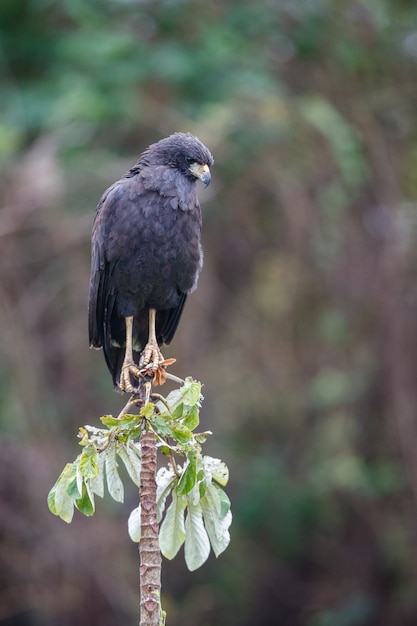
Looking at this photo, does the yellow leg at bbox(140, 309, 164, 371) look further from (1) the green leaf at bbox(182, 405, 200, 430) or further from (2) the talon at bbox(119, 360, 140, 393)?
(1) the green leaf at bbox(182, 405, 200, 430)

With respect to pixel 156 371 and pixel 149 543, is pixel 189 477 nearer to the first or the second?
pixel 149 543

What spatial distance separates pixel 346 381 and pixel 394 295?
109 cm

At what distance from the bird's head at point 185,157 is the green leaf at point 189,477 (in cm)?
207

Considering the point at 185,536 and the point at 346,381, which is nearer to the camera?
the point at 185,536

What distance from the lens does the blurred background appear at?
962cm

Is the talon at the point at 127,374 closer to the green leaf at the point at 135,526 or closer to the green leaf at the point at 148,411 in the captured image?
the green leaf at the point at 135,526

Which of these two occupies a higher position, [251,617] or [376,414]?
[376,414]

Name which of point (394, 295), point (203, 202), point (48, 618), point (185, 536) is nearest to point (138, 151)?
point (203, 202)

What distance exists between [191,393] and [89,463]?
492 mm

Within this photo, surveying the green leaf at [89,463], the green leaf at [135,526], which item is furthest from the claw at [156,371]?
the green leaf at [89,463]

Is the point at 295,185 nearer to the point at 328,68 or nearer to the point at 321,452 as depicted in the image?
the point at 328,68

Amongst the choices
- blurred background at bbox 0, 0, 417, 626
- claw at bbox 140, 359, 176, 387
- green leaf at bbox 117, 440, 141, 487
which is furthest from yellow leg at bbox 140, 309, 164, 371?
blurred background at bbox 0, 0, 417, 626

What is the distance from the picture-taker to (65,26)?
11859 mm

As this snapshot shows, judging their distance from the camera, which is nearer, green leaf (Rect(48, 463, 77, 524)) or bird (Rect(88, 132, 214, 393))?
green leaf (Rect(48, 463, 77, 524))
